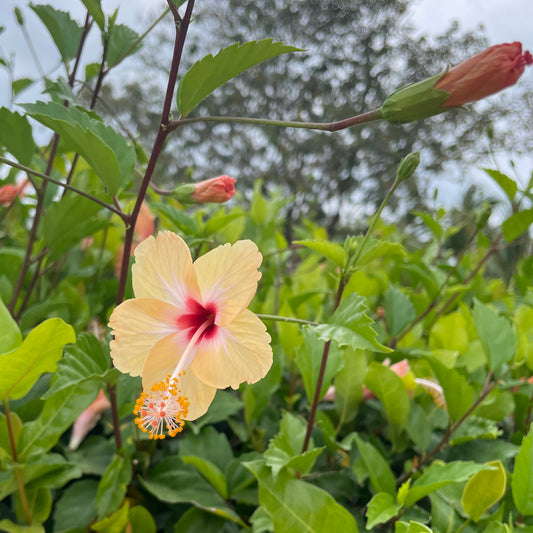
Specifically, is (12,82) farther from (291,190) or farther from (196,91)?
(291,190)

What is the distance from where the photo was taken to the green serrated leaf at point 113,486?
59 cm

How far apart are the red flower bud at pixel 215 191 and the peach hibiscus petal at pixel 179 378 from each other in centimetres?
18

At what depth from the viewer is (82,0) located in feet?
1.87

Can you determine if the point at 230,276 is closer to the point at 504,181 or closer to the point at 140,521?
the point at 140,521

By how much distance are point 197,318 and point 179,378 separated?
65mm

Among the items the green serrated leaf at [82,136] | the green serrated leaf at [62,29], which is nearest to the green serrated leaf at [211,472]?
the green serrated leaf at [82,136]

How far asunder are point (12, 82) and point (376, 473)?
91 centimetres

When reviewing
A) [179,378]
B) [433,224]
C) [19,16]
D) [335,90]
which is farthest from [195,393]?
[335,90]

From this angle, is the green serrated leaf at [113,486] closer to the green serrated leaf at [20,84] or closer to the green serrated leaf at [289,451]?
the green serrated leaf at [289,451]

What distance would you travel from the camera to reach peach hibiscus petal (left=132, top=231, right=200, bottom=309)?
1.49 feet

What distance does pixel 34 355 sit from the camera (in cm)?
50

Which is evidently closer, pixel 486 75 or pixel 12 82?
pixel 486 75

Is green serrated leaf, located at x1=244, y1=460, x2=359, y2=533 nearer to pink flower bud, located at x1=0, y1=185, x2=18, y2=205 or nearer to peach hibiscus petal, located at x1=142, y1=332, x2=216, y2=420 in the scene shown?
peach hibiscus petal, located at x1=142, y1=332, x2=216, y2=420

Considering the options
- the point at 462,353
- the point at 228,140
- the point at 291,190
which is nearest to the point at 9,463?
the point at 462,353
